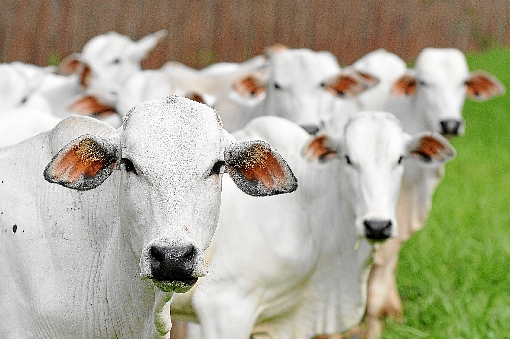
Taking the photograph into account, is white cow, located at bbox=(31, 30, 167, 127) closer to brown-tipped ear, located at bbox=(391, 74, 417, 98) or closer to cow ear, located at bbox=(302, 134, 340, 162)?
brown-tipped ear, located at bbox=(391, 74, 417, 98)

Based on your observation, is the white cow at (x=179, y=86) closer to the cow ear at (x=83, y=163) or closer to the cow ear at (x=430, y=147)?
the cow ear at (x=430, y=147)

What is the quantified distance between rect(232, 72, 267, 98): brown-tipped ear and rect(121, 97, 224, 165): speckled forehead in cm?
356

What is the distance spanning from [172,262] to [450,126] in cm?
398

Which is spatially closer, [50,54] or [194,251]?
[194,251]

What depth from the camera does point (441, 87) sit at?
6.40m

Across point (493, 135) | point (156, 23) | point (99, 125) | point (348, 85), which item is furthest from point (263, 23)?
point (99, 125)

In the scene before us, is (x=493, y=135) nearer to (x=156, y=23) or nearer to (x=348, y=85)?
(x=156, y=23)

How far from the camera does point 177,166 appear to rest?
2604 millimetres

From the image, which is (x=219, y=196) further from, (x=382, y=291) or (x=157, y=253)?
(x=382, y=291)

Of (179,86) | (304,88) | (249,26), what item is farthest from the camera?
(249,26)

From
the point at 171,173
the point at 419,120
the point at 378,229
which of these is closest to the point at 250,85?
the point at 419,120

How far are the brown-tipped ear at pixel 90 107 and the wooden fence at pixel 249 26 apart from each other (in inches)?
351

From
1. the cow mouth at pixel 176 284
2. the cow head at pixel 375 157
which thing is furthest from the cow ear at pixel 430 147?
the cow mouth at pixel 176 284

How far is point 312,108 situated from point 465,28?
13.0m
